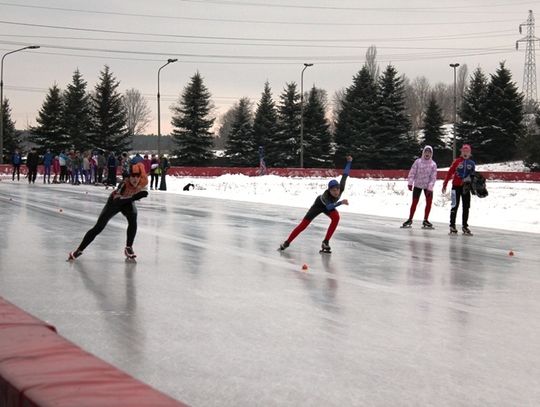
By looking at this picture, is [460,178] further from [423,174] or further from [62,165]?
[62,165]

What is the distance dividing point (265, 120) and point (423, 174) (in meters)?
64.5

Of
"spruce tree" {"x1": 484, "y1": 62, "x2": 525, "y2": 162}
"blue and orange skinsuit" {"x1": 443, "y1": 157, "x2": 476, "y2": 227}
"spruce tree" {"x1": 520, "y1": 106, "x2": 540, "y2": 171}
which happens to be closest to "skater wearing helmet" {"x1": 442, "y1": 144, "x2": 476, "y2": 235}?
"blue and orange skinsuit" {"x1": 443, "y1": 157, "x2": 476, "y2": 227}

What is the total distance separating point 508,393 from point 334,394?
42.3 inches

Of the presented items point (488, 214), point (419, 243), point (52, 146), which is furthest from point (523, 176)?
point (52, 146)

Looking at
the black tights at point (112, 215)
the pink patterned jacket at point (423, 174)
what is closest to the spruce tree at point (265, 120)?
the pink patterned jacket at point (423, 174)

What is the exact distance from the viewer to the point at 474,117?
75.0 m

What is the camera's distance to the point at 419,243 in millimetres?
13906

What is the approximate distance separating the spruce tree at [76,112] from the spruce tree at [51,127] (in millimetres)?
1510

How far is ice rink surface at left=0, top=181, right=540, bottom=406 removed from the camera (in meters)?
4.89

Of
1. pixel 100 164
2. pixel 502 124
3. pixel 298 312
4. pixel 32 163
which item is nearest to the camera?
pixel 298 312

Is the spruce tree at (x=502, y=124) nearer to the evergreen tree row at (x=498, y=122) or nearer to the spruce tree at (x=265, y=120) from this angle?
the evergreen tree row at (x=498, y=122)

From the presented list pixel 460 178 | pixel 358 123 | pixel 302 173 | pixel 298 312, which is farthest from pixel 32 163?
pixel 358 123

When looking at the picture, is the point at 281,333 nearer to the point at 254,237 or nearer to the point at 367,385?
the point at 367,385

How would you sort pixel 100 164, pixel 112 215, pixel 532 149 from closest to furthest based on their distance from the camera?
pixel 112 215
pixel 100 164
pixel 532 149
